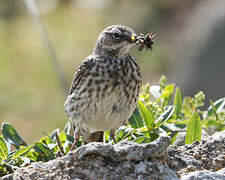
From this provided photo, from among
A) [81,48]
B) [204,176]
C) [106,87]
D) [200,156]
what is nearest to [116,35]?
[106,87]

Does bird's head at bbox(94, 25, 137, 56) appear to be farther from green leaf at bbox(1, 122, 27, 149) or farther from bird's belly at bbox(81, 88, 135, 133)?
green leaf at bbox(1, 122, 27, 149)

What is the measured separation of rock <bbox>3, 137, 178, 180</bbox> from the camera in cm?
294

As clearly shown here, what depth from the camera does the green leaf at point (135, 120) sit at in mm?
4480

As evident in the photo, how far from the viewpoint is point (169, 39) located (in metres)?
13.4

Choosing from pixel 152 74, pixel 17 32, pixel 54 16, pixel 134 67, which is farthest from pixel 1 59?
pixel 134 67

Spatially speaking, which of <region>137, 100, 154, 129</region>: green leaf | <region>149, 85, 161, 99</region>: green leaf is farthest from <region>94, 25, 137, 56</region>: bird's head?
<region>137, 100, 154, 129</region>: green leaf

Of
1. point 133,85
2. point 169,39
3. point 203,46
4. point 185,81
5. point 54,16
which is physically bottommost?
point 133,85

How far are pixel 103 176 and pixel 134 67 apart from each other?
1963 millimetres

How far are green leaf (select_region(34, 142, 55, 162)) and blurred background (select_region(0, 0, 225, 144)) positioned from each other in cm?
442

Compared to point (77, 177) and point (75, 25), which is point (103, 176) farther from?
point (75, 25)

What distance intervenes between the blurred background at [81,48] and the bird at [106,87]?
3.55m

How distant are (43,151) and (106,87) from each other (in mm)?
931

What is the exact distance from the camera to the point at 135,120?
4.58 m

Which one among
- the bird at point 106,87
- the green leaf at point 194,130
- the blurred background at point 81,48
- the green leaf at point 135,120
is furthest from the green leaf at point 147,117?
the blurred background at point 81,48
